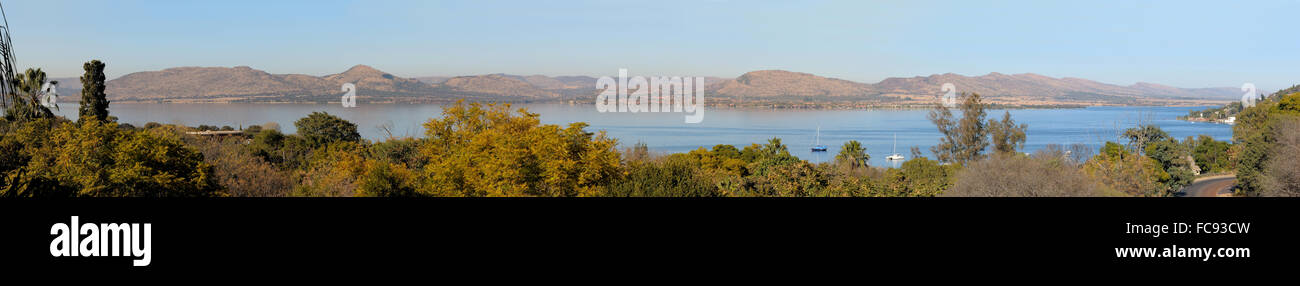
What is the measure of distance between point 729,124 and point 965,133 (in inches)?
3113

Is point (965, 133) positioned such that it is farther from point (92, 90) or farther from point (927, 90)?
point (927, 90)

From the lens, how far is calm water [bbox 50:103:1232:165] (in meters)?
85.8

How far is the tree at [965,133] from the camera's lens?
45.3 m

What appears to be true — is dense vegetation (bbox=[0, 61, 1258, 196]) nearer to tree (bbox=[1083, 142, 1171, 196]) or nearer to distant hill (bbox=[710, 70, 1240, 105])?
tree (bbox=[1083, 142, 1171, 196])

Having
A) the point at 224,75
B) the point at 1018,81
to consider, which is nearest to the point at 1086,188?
the point at 224,75

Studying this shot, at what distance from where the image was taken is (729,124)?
12431 cm

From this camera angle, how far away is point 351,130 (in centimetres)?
6112

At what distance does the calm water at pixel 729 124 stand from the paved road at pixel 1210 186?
86.4ft

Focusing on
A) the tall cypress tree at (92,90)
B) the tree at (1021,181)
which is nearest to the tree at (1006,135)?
the tree at (1021,181)

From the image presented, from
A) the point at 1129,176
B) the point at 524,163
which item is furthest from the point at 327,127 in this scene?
the point at 1129,176
